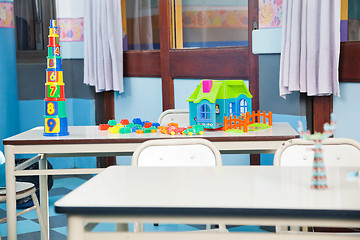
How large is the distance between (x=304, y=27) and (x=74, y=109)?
2582mm

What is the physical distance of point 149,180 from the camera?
5.29 feet

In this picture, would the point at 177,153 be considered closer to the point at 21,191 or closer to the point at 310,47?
the point at 21,191

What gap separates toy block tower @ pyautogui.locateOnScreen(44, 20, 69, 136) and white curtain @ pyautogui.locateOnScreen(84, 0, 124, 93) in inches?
56.4

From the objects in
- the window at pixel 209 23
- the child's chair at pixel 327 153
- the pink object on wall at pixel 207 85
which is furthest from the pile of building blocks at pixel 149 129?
the window at pixel 209 23

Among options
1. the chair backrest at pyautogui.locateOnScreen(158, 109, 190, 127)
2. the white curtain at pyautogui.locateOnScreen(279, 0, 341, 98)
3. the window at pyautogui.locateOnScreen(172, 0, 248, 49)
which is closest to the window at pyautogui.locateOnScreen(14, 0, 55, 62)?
the window at pyautogui.locateOnScreen(172, 0, 248, 49)

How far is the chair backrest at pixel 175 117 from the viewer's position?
344cm

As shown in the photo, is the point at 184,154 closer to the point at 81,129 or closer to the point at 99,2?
the point at 81,129

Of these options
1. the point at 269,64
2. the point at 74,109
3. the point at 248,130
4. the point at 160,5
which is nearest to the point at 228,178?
the point at 248,130

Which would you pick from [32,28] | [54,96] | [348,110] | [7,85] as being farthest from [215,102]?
[32,28]

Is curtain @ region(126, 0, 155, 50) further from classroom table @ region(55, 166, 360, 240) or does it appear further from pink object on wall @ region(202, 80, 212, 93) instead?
classroom table @ region(55, 166, 360, 240)

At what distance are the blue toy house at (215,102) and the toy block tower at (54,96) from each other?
2.49 ft

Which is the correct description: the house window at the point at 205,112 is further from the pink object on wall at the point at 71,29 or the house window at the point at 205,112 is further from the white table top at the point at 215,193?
the pink object on wall at the point at 71,29

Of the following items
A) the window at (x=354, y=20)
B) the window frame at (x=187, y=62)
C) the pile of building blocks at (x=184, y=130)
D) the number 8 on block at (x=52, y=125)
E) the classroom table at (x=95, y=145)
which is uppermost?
the window at (x=354, y=20)

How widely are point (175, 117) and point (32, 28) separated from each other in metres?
2.05
